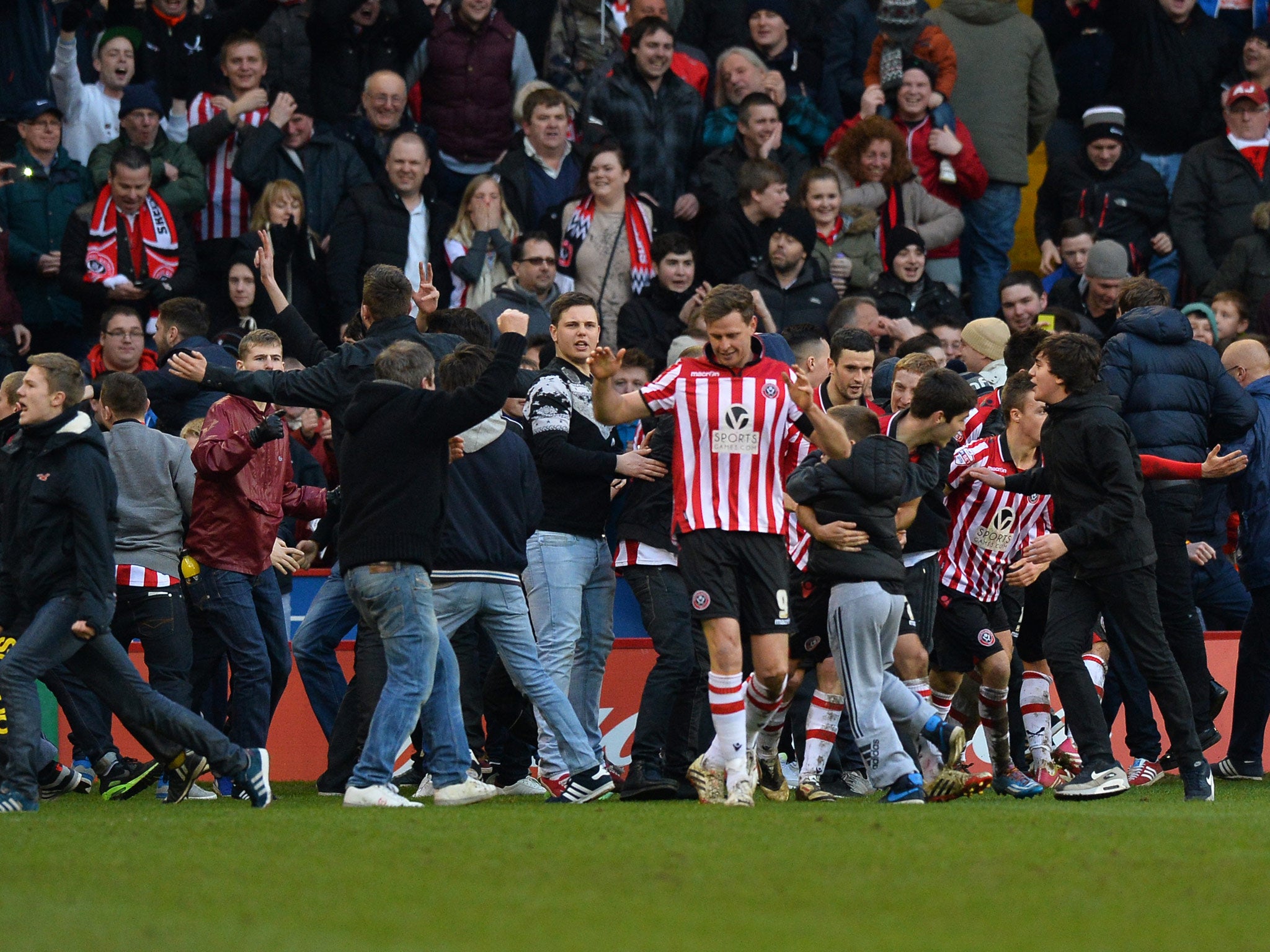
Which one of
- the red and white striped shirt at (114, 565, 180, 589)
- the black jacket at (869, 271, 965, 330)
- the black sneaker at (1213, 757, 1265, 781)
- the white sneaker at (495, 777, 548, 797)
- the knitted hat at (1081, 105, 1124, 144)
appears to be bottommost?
the black sneaker at (1213, 757, 1265, 781)

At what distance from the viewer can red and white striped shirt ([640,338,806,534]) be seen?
7.98 m

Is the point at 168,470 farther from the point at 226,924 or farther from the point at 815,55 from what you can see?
the point at 815,55

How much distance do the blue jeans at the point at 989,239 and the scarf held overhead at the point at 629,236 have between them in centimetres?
344

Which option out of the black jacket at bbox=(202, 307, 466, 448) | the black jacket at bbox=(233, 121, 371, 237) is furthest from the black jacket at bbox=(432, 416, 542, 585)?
the black jacket at bbox=(233, 121, 371, 237)

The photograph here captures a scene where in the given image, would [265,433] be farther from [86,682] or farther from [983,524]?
[983,524]

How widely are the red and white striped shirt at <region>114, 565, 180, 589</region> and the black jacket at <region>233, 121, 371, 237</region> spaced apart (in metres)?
5.12

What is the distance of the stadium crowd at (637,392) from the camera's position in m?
7.96

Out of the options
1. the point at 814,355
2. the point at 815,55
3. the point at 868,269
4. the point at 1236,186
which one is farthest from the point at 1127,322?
the point at 815,55

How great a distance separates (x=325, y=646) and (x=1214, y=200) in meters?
9.22

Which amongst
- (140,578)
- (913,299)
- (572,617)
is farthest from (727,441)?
(913,299)

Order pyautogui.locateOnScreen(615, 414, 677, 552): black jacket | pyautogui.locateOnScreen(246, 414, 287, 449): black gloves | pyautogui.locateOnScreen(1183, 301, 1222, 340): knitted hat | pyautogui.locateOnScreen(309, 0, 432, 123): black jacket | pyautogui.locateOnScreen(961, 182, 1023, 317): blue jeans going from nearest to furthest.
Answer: pyautogui.locateOnScreen(246, 414, 287, 449): black gloves, pyautogui.locateOnScreen(615, 414, 677, 552): black jacket, pyautogui.locateOnScreen(1183, 301, 1222, 340): knitted hat, pyautogui.locateOnScreen(309, 0, 432, 123): black jacket, pyautogui.locateOnScreen(961, 182, 1023, 317): blue jeans

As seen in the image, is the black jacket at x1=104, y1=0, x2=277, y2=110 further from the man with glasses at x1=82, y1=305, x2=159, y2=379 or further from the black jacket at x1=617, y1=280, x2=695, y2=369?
the black jacket at x1=617, y1=280, x2=695, y2=369

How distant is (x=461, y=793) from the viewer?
8023mm

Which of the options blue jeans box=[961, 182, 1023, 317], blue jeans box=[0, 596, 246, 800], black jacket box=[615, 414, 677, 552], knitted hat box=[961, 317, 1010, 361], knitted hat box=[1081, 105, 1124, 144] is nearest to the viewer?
blue jeans box=[0, 596, 246, 800]
